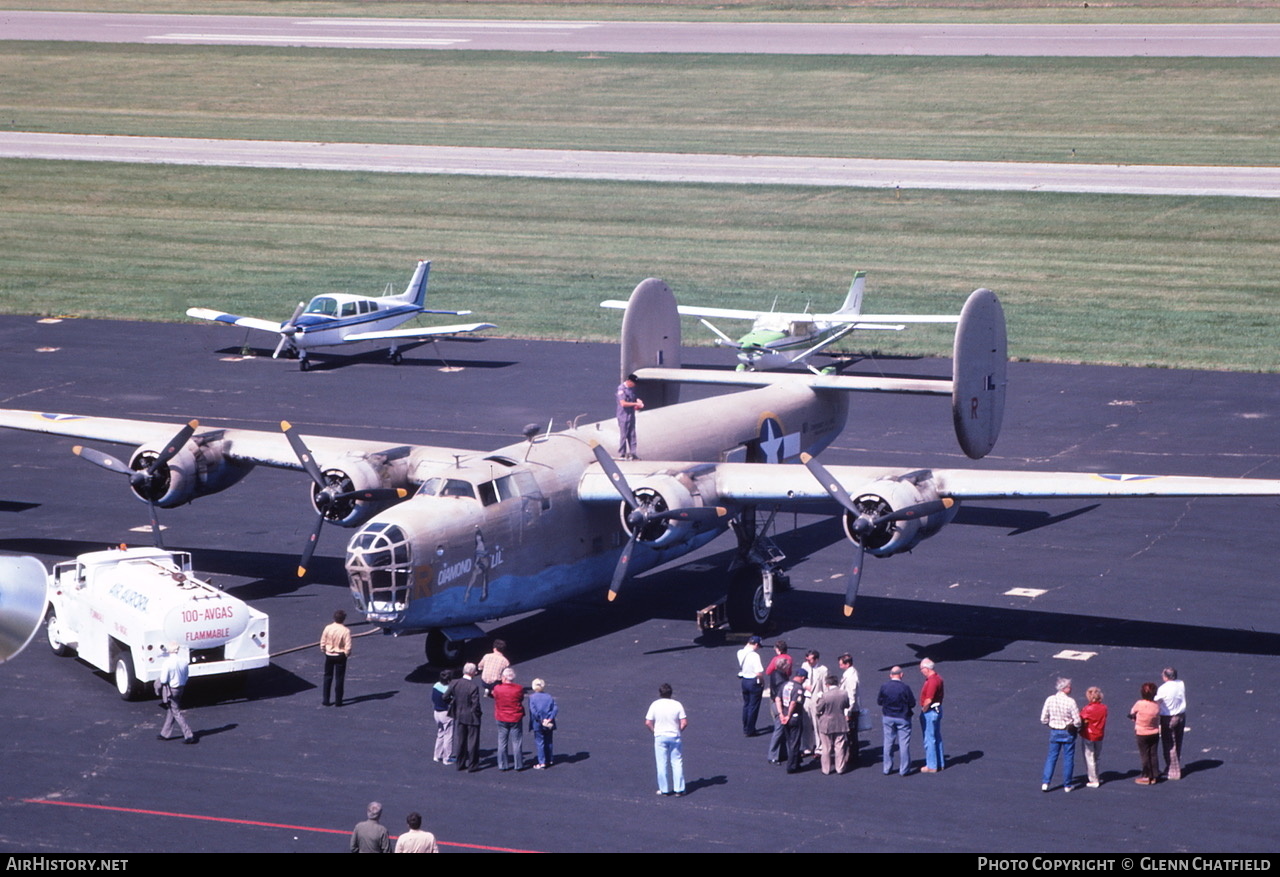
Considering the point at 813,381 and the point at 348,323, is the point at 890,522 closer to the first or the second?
the point at 813,381

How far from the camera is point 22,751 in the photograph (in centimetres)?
2681

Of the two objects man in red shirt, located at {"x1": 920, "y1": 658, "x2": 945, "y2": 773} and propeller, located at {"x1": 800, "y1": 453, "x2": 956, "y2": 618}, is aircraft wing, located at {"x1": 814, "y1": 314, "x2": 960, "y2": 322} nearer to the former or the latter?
propeller, located at {"x1": 800, "y1": 453, "x2": 956, "y2": 618}

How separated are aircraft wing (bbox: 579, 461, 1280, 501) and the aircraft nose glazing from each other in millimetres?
4750

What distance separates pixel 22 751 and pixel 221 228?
57.8m

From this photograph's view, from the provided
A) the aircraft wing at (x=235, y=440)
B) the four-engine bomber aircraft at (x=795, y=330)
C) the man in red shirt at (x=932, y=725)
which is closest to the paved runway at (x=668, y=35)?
the four-engine bomber aircraft at (x=795, y=330)

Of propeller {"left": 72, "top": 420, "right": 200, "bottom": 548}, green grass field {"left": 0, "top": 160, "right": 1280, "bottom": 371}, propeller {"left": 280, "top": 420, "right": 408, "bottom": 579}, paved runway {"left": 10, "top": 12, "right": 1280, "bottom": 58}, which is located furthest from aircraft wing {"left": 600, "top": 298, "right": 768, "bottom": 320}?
paved runway {"left": 10, "top": 12, "right": 1280, "bottom": 58}

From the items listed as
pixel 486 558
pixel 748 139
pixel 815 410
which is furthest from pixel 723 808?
pixel 748 139

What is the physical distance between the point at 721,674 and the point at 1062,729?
762cm

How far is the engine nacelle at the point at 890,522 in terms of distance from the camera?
30219mm

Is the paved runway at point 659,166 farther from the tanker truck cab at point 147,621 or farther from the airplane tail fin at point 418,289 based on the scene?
the tanker truck cab at point 147,621

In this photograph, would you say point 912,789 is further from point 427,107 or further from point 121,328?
point 427,107

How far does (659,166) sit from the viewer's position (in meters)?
88.8

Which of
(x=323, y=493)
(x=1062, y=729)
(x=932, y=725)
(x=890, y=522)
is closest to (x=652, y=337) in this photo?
(x=323, y=493)

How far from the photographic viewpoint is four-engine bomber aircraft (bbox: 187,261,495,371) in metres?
57.5
